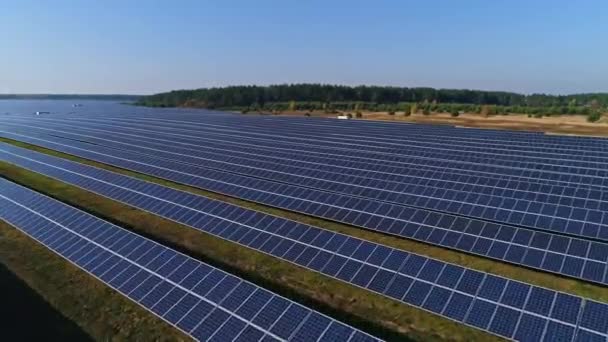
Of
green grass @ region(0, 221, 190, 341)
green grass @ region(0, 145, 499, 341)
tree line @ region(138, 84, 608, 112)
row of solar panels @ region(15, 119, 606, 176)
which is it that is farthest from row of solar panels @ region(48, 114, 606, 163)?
tree line @ region(138, 84, 608, 112)

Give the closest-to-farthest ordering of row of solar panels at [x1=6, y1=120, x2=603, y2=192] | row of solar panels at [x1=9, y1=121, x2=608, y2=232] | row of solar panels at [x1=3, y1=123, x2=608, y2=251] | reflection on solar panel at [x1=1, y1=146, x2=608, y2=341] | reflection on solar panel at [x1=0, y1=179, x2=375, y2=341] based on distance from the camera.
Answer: reflection on solar panel at [x1=0, y1=179, x2=375, y2=341] < reflection on solar panel at [x1=1, y1=146, x2=608, y2=341] < row of solar panels at [x1=3, y1=123, x2=608, y2=251] < row of solar panels at [x1=9, y1=121, x2=608, y2=232] < row of solar panels at [x1=6, y1=120, x2=603, y2=192]

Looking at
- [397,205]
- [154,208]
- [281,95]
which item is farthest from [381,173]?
[281,95]

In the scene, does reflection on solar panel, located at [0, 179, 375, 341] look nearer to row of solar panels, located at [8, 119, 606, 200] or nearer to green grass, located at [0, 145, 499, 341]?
green grass, located at [0, 145, 499, 341]

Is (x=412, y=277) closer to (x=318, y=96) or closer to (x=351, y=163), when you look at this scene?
(x=351, y=163)

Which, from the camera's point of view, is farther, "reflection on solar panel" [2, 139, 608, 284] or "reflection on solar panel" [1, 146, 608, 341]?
"reflection on solar panel" [2, 139, 608, 284]

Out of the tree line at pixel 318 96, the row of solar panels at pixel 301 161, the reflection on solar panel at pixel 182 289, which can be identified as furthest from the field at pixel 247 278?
the tree line at pixel 318 96

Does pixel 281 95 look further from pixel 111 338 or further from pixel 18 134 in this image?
pixel 111 338
